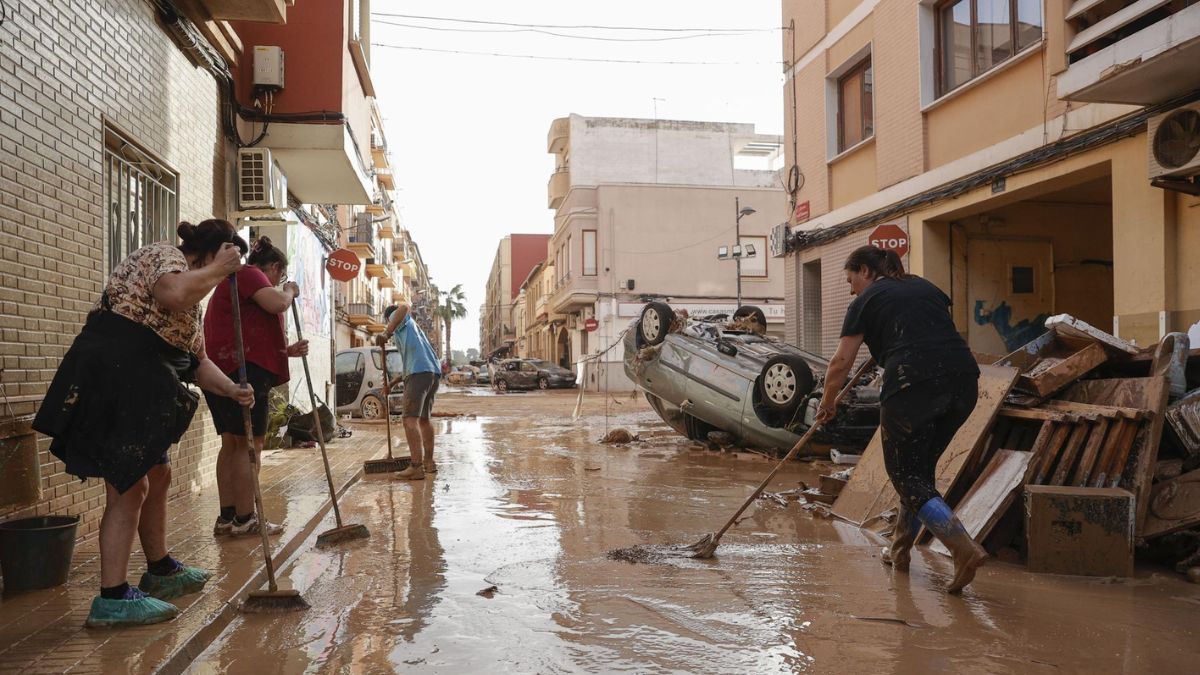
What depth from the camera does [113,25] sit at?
18.5 ft

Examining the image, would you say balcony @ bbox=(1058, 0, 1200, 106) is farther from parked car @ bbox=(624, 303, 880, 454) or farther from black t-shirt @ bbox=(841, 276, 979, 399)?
black t-shirt @ bbox=(841, 276, 979, 399)

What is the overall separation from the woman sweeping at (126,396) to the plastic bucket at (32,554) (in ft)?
2.01

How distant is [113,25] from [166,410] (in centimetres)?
353

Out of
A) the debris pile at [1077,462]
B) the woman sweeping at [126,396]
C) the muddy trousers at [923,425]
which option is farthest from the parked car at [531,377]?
the woman sweeping at [126,396]

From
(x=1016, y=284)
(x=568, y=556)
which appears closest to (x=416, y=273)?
(x=1016, y=284)

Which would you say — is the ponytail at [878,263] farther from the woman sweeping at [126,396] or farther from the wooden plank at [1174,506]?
the woman sweeping at [126,396]

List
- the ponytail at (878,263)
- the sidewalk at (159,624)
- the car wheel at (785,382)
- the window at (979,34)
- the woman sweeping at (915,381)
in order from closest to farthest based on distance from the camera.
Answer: the sidewalk at (159,624)
the woman sweeping at (915,381)
the ponytail at (878,263)
the car wheel at (785,382)
the window at (979,34)

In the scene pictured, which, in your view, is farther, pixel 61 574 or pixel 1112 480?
pixel 1112 480

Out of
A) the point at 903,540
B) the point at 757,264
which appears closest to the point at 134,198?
the point at 903,540

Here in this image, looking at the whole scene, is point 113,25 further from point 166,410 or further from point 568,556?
point 568,556

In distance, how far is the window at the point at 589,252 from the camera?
1474 inches

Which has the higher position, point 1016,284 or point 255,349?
point 1016,284

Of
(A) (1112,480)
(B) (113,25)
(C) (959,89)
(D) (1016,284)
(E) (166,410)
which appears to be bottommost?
(A) (1112,480)

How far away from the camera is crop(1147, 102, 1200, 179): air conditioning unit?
7.20 metres
